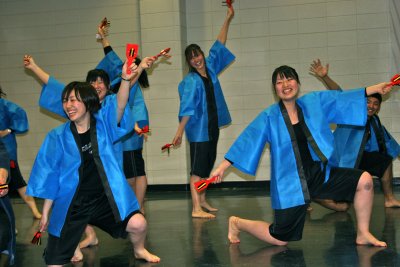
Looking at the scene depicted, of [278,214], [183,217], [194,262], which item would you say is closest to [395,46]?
[183,217]

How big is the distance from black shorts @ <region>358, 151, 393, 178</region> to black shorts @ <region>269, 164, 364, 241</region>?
1646 millimetres

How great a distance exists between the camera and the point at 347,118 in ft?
12.2

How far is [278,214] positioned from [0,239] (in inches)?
64.8

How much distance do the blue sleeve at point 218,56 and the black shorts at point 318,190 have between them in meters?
2.21

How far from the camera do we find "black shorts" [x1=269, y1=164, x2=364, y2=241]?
12.1ft

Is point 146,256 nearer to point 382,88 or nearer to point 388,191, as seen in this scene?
point 382,88

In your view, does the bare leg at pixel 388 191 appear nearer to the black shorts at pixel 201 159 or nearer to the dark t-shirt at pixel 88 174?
the black shorts at pixel 201 159

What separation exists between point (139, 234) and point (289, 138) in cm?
109

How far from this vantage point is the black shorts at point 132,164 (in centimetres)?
514

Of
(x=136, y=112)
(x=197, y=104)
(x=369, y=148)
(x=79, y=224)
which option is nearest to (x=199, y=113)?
(x=197, y=104)

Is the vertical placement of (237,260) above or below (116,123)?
below

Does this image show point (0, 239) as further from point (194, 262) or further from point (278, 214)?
point (278, 214)

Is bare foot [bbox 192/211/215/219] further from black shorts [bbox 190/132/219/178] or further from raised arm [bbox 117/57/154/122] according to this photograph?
raised arm [bbox 117/57/154/122]

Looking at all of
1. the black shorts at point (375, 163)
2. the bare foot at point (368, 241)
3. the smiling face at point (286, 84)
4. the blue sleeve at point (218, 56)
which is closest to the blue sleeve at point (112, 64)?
the blue sleeve at point (218, 56)
